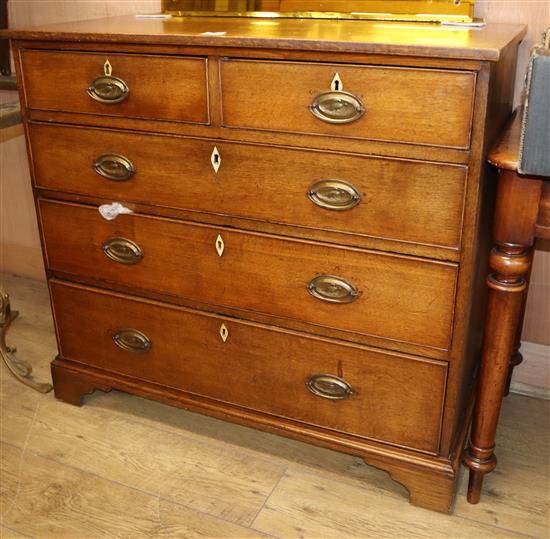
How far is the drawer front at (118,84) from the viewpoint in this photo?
56.3 inches

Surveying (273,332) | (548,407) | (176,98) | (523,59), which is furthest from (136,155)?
(548,407)

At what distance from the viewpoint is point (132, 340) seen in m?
1.79

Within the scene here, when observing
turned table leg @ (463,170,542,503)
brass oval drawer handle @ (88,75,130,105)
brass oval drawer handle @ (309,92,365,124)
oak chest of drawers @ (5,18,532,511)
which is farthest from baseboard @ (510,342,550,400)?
brass oval drawer handle @ (88,75,130,105)

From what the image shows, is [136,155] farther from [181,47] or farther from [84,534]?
[84,534]

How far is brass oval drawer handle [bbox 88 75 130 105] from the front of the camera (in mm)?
1497

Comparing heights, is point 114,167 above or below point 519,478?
above

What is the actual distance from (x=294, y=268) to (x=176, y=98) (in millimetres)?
437

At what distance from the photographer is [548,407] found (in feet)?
6.36

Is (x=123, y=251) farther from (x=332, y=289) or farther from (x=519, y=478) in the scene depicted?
(x=519, y=478)

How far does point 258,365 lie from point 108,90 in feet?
2.33

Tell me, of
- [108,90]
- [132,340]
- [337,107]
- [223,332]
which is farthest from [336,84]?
[132,340]

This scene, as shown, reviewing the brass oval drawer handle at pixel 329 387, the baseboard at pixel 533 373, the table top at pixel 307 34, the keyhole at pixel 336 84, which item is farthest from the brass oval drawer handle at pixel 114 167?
the baseboard at pixel 533 373

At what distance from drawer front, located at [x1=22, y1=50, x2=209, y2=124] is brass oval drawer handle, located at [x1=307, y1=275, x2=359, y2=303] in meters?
0.42

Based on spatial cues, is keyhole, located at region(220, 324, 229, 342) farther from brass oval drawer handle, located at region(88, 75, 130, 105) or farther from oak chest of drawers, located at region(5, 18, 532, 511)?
brass oval drawer handle, located at region(88, 75, 130, 105)
